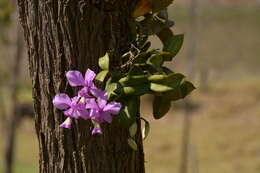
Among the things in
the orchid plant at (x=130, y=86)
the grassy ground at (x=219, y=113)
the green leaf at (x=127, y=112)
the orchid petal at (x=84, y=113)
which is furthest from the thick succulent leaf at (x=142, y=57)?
the grassy ground at (x=219, y=113)

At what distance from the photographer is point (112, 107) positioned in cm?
133

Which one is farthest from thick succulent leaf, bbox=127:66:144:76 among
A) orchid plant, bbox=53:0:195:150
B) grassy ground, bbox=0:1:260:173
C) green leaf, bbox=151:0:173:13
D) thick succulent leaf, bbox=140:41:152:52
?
grassy ground, bbox=0:1:260:173

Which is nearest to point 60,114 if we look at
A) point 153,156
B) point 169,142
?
point 153,156

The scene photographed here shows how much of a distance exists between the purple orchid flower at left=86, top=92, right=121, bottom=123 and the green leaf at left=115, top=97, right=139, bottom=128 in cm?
7

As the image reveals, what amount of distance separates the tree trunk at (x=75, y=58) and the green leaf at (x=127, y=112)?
0.12 m

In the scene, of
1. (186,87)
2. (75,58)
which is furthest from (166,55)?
(75,58)

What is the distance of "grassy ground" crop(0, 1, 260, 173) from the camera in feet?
48.2

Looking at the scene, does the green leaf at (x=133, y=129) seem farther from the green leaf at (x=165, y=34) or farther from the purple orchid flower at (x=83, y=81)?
the green leaf at (x=165, y=34)

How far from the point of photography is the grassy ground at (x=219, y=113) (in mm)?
14680

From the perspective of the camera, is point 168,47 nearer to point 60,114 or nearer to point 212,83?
point 60,114

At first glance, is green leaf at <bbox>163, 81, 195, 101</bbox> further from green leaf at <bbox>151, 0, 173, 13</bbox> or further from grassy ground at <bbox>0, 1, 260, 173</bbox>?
grassy ground at <bbox>0, 1, 260, 173</bbox>

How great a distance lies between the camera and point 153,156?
15227mm

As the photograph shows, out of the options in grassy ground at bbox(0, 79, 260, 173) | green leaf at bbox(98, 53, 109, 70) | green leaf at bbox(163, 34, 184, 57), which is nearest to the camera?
green leaf at bbox(98, 53, 109, 70)

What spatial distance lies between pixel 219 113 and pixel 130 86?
17992mm
